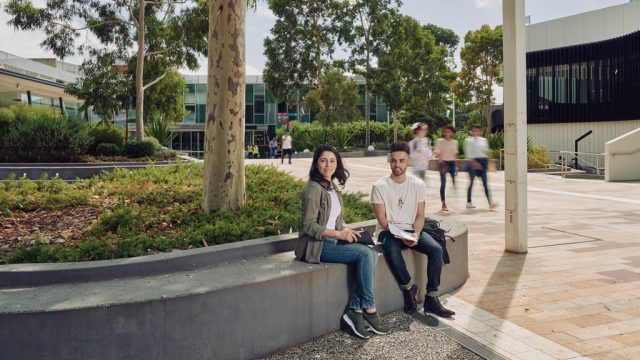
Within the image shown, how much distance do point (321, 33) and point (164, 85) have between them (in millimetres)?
11660

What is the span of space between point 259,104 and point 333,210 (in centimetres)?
5224

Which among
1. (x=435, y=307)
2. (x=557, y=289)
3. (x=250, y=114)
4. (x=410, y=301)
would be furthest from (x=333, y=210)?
(x=250, y=114)

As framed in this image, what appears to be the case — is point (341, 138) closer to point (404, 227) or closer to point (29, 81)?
point (29, 81)

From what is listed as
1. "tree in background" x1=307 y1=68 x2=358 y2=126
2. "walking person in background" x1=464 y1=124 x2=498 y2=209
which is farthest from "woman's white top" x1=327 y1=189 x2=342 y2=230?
"tree in background" x1=307 y1=68 x2=358 y2=126

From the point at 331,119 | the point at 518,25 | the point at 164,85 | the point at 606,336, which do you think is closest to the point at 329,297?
the point at 606,336

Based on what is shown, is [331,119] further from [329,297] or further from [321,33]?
[329,297]

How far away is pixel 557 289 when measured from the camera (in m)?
5.50

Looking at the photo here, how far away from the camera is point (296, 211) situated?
21.2 ft

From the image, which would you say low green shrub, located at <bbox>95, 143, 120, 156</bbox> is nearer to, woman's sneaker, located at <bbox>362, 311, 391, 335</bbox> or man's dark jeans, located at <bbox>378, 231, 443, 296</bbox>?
man's dark jeans, located at <bbox>378, 231, 443, 296</bbox>

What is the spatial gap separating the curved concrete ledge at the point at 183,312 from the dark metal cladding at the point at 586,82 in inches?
994

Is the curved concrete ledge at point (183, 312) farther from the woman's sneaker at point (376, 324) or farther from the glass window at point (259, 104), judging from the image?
the glass window at point (259, 104)

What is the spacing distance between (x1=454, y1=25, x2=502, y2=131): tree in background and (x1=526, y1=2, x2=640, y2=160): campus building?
6113 mm

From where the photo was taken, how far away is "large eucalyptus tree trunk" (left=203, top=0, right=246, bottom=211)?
620 centimetres

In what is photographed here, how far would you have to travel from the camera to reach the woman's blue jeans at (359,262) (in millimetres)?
4395
